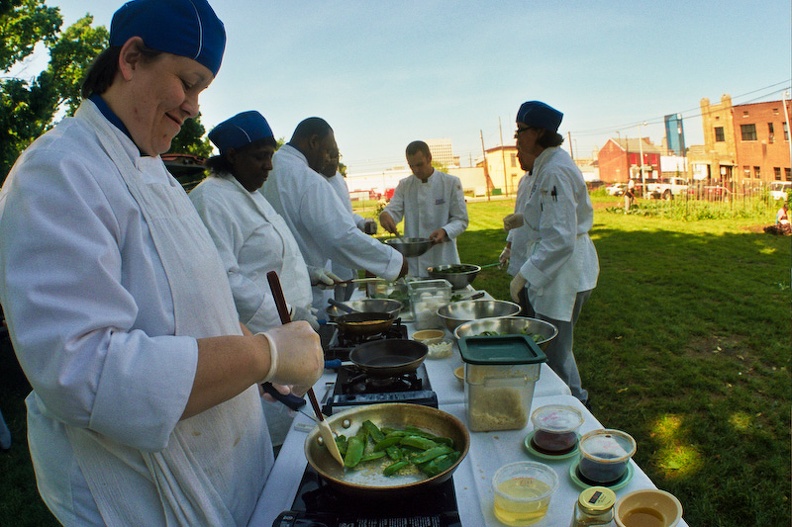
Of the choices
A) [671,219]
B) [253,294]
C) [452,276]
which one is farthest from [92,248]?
[671,219]

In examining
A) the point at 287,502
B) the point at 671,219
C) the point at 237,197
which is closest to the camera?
the point at 287,502

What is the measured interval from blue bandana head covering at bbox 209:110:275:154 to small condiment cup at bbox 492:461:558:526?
1.98m

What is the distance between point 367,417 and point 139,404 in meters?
0.81

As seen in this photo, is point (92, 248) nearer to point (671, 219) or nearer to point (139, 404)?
point (139, 404)

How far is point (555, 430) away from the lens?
4.92 ft

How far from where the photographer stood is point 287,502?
137 cm

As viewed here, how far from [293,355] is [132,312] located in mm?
332

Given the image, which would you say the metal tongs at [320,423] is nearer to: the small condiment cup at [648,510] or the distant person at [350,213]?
the small condiment cup at [648,510]

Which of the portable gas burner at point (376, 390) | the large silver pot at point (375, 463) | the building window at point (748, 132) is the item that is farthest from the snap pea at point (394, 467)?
the building window at point (748, 132)

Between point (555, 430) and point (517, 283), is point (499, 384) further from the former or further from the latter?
point (517, 283)

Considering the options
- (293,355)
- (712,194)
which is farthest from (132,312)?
(712,194)

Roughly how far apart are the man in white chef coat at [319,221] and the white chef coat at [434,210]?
2.44m

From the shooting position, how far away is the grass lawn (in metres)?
3.02

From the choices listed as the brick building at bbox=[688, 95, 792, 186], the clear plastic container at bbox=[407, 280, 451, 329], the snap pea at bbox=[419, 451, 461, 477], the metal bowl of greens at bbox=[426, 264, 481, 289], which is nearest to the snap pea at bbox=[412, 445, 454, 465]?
the snap pea at bbox=[419, 451, 461, 477]
